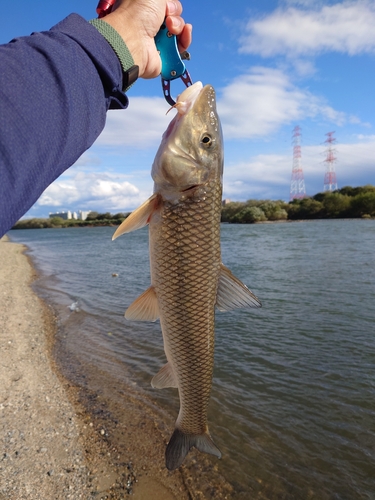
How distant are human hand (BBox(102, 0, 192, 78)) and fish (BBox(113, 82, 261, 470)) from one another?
1.16 feet

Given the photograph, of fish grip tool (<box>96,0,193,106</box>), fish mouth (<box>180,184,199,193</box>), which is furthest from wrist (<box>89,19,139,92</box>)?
fish mouth (<box>180,184,199,193</box>)

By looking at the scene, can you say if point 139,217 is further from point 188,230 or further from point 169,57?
point 169,57

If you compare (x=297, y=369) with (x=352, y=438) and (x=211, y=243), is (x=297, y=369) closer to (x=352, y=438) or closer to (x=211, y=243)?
(x=352, y=438)

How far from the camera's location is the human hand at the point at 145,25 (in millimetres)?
1880

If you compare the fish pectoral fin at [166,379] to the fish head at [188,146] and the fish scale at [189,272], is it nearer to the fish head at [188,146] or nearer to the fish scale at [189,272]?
the fish scale at [189,272]

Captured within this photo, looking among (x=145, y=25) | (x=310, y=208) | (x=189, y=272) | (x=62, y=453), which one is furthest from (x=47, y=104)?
(x=310, y=208)

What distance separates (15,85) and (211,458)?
5.52 meters

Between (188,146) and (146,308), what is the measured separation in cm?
125

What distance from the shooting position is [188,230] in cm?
263

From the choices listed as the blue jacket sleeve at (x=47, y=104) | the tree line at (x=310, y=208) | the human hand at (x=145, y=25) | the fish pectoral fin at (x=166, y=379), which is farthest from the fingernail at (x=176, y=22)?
the tree line at (x=310, y=208)

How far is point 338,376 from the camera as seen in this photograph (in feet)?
25.6

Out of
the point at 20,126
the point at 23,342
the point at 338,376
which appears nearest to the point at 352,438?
the point at 338,376

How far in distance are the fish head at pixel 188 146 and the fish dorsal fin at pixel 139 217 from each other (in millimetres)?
106

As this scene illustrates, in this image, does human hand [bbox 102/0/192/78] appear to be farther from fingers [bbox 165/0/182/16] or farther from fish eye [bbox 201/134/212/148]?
fish eye [bbox 201/134/212/148]
